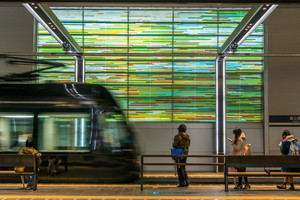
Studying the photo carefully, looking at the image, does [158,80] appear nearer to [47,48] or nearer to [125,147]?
[47,48]

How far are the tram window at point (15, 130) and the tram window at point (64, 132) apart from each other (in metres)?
0.35

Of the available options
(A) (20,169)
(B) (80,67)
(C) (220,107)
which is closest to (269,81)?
(C) (220,107)

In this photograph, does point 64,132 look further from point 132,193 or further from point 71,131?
point 132,193

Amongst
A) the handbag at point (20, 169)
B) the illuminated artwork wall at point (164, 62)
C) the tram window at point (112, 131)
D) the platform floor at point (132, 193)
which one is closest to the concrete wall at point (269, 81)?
the illuminated artwork wall at point (164, 62)

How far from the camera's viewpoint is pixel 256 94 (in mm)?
17531

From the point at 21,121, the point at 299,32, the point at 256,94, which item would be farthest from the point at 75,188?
the point at 299,32

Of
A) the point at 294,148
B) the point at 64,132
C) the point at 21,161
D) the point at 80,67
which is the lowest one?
the point at 21,161

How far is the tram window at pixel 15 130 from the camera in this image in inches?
491

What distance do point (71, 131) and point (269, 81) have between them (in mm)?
8477

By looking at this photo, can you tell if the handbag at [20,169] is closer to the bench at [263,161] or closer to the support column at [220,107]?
the bench at [263,161]

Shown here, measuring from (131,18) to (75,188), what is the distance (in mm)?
8921

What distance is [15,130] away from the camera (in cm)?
1252

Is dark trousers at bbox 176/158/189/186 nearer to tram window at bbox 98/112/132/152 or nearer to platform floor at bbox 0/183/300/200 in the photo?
platform floor at bbox 0/183/300/200

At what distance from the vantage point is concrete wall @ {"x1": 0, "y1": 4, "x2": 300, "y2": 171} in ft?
55.6
